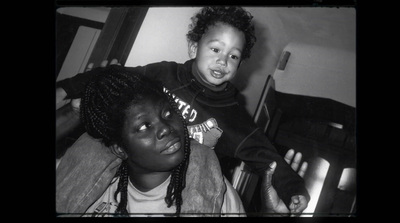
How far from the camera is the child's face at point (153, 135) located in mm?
691

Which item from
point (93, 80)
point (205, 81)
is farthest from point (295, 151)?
point (93, 80)

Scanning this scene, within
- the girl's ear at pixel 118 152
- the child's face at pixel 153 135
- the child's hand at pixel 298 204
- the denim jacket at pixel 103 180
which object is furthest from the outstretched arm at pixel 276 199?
the girl's ear at pixel 118 152

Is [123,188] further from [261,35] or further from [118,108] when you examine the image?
[261,35]

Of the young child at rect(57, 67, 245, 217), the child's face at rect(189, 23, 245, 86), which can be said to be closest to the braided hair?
the young child at rect(57, 67, 245, 217)

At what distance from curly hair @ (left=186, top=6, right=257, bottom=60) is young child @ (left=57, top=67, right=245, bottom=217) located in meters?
0.15

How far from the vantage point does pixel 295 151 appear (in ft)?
2.64

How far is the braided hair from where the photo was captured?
69 centimetres

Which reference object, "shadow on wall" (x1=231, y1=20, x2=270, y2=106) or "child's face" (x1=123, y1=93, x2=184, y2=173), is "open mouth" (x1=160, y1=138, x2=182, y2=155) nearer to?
"child's face" (x1=123, y1=93, x2=184, y2=173)

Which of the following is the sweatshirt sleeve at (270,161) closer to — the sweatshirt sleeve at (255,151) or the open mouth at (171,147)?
the sweatshirt sleeve at (255,151)

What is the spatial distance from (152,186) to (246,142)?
224mm

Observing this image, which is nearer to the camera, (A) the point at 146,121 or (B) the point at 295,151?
(A) the point at 146,121

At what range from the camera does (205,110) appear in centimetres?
75
